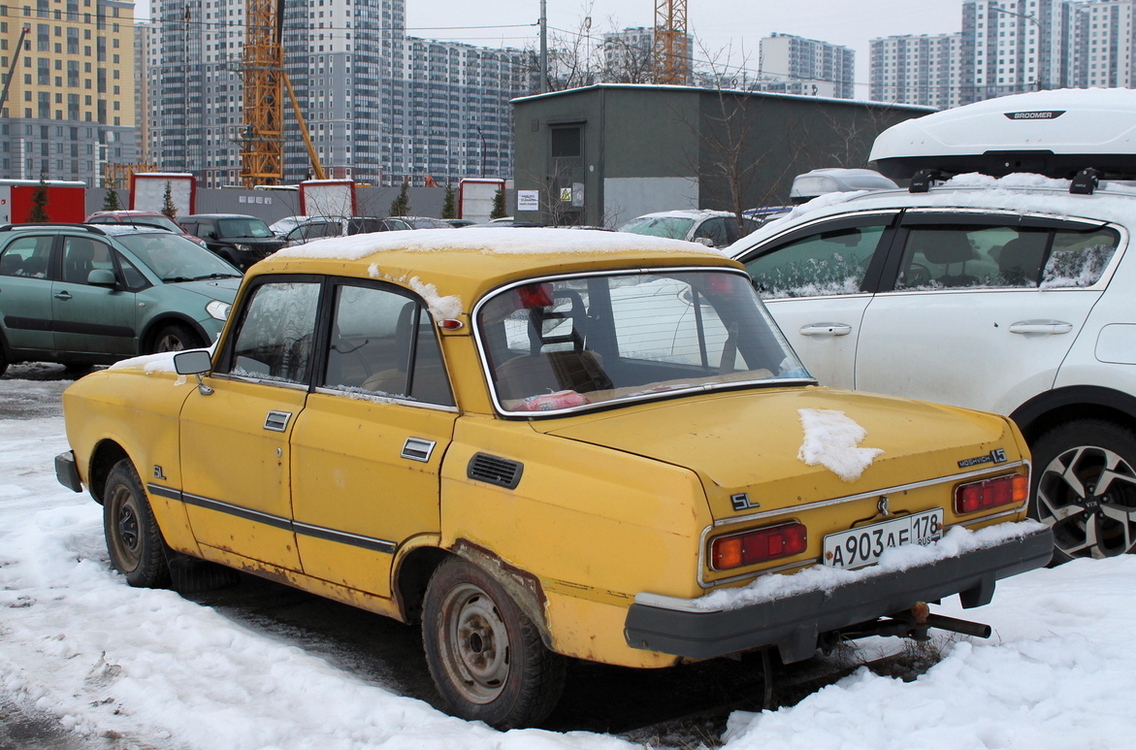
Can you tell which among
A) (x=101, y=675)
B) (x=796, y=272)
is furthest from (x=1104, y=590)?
(x=101, y=675)

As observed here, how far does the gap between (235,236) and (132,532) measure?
2375 cm

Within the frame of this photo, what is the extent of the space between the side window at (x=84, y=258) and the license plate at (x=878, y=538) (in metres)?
10.6

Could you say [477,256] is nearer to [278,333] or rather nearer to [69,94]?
[278,333]

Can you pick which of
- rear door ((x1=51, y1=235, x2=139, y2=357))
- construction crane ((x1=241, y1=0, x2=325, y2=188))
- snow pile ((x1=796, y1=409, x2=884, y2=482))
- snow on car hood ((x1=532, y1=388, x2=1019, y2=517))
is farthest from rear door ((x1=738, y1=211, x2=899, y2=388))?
construction crane ((x1=241, y1=0, x2=325, y2=188))

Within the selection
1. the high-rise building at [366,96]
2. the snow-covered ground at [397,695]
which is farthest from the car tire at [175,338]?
the high-rise building at [366,96]

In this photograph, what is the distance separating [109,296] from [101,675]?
347 inches

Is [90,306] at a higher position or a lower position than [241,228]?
lower

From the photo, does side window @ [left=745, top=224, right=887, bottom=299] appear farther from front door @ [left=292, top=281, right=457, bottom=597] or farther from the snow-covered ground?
front door @ [left=292, top=281, right=457, bottom=597]

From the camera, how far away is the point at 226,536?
491cm

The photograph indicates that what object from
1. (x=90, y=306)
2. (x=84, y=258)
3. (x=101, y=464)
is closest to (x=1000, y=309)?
(x=101, y=464)

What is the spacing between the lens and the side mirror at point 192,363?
4996 millimetres

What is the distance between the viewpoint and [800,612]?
342 cm

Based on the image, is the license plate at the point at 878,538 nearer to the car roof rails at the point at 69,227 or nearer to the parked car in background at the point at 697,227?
the car roof rails at the point at 69,227

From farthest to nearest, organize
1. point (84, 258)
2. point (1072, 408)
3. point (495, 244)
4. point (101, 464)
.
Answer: point (84, 258) → point (101, 464) → point (1072, 408) → point (495, 244)
